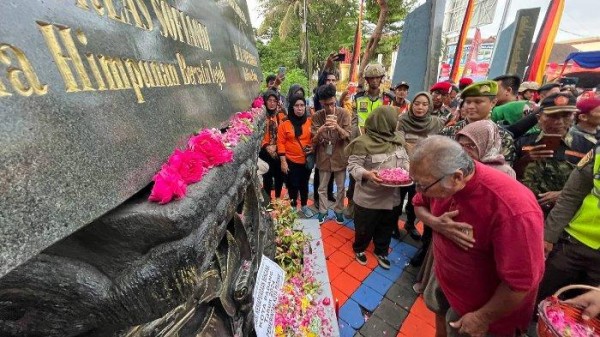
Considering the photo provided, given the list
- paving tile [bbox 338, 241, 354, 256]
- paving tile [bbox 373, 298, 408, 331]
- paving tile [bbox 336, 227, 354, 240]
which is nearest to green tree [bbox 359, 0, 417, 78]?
paving tile [bbox 336, 227, 354, 240]

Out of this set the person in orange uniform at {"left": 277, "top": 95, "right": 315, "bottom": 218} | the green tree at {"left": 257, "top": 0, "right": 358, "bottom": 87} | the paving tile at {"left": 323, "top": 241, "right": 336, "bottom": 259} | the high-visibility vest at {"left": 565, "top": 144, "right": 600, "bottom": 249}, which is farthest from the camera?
the green tree at {"left": 257, "top": 0, "right": 358, "bottom": 87}

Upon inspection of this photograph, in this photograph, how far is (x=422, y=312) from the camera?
2.87 meters

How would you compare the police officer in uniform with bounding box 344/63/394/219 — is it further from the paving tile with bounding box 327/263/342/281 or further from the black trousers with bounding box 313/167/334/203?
the paving tile with bounding box 327/263/342/281

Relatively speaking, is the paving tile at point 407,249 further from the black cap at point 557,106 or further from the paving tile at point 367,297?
the black cap at point 557,106

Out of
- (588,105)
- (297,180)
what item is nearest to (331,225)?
(297,180)

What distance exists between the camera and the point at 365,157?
3.21m

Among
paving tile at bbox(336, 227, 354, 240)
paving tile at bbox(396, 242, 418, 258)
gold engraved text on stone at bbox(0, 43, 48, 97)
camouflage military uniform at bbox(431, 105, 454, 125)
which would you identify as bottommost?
paving tile at bbox(396, 242, 418, 258)

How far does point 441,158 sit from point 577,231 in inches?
70.3

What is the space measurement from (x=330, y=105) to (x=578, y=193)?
2.87 meters

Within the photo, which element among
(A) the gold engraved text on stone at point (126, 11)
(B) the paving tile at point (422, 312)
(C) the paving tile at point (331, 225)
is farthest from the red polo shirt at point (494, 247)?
(C) the paving tile at point (331, 225)

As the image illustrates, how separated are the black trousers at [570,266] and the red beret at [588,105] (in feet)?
4.15

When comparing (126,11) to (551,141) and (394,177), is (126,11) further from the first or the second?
(551,141)

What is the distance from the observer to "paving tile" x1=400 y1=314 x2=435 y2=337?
264 centimetres

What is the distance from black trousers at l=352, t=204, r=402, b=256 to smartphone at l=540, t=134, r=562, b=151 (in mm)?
1647
